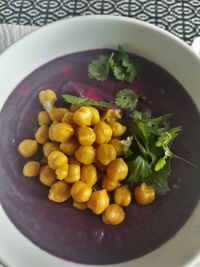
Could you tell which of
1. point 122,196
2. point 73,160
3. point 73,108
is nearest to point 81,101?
point 73,108

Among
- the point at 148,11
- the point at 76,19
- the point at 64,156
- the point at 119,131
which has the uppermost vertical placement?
the point at 148,11

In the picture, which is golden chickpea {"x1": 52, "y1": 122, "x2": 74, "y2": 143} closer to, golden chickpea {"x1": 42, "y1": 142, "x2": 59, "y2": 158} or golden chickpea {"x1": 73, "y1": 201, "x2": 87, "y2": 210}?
golden chickpea {"x1": 42, "y1": 142, "x2": 59, "y2": 158}

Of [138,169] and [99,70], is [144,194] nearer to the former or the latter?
[138,169]

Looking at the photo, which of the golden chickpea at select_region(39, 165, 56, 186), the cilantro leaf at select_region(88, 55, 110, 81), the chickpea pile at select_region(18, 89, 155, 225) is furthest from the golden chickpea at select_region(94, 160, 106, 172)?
the cilantro leaf at select_region(88, 55, 110, 81)

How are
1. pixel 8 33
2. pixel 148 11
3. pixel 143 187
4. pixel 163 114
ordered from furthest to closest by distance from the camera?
1. pixel 148 11
2. pixel 8 33
3. pixel 163 114
4. pixel 143 187

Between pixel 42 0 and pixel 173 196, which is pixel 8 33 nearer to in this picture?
pixel 42 0

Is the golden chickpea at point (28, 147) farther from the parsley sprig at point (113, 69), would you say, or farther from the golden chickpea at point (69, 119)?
the parsley sprig at point (113, 69)

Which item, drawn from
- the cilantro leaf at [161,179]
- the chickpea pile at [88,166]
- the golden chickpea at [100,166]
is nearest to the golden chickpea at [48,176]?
the chickpea pile at [88,166]

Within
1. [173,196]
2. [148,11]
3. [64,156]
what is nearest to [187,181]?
[173,196]
